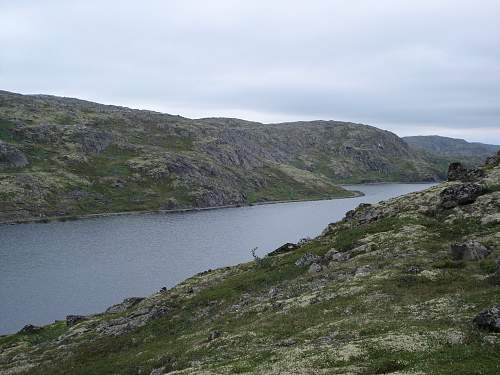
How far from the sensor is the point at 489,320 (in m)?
30.2

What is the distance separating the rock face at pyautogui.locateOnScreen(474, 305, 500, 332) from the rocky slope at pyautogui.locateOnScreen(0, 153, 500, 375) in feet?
0.24

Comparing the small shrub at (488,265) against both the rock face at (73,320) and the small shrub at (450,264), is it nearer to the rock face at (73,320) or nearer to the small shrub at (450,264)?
the small shrub at (450,264)

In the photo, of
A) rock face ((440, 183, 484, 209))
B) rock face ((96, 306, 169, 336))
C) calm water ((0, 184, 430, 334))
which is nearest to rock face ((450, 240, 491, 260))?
rock face ((440, 183, 484, 209))

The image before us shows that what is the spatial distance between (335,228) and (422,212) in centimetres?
1946

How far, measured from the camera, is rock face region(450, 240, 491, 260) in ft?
164

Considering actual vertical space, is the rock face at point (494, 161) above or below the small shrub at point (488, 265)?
above

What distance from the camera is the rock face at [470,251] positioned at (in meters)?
49.9

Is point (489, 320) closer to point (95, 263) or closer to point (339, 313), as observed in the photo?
point (339, 313)

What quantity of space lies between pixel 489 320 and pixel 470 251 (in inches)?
861

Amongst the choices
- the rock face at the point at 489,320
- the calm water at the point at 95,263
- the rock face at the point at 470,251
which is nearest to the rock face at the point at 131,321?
the calm water at the point at 95,263

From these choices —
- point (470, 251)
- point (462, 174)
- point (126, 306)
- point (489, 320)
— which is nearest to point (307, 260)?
point (470, 251)

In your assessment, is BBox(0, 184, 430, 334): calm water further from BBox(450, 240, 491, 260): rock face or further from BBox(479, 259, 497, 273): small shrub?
BBox(479, 259, 497, 273): small shrub

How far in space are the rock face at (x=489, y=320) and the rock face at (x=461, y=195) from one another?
4288 centimetres

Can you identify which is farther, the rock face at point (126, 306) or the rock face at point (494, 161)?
the rock face at point (494, 161)
